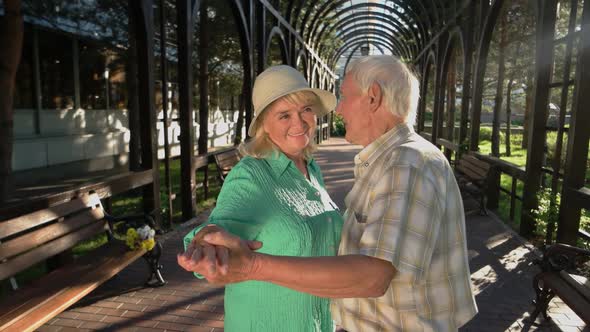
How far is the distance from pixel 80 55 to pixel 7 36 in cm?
1096

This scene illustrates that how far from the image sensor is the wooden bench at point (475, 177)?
7148mm

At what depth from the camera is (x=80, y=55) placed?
1370 cm

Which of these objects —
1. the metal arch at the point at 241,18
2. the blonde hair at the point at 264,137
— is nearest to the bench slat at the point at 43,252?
the blonde hair at the point at 264,137

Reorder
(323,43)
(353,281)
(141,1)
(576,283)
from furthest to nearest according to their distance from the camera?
(323,43), (141,1), (576,283), (353,281)

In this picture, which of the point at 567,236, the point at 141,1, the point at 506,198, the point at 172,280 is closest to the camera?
the point at 172,280

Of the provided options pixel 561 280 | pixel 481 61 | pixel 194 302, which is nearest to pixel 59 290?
pixel 194 302

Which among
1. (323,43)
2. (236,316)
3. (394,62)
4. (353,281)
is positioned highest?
(323,43)

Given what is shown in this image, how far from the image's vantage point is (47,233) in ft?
11.0

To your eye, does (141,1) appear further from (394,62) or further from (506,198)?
(506,198)

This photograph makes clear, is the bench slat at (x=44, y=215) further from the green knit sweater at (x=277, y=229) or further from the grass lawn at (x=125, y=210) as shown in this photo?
the green knit sweater at (x=277, y=229)

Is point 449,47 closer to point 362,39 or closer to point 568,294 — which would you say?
point 568,294

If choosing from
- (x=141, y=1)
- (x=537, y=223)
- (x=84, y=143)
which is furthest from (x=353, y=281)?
(x=84, y=143)

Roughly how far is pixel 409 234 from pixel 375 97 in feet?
1.57

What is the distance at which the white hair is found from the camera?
54.5 inches
